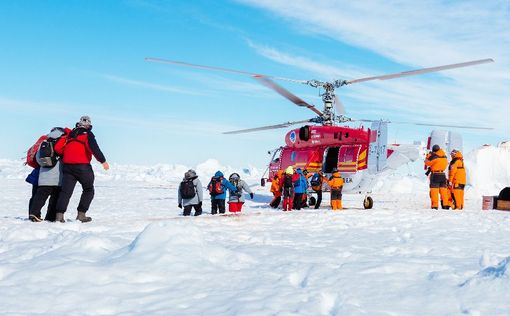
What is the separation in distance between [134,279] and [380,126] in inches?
474

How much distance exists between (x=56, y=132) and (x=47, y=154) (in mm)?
367

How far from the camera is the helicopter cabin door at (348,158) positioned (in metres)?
15.2

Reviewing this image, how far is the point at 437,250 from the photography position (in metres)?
5.26

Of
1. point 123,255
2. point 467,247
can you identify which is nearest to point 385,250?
point 467,247

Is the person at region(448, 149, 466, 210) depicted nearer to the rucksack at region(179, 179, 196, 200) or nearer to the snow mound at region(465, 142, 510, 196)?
the rucksack at region(179, 179, 196, 200)

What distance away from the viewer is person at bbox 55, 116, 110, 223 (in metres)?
6.96

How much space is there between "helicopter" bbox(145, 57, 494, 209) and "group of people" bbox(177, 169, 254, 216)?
12.8 feet

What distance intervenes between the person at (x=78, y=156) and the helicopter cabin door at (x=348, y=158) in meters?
9.79

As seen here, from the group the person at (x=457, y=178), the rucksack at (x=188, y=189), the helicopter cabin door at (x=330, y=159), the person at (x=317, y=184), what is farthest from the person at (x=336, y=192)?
the rucksack at (x=188, y=189)

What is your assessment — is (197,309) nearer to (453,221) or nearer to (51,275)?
(51,275)

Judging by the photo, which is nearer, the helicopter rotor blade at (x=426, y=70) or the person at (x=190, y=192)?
the person at (x=190, y=192)

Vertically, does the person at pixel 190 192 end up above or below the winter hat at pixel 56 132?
below

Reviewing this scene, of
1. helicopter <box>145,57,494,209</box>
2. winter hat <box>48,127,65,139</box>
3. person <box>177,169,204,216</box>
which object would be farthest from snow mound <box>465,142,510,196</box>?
winter hat <box>48,127,65,139</box>

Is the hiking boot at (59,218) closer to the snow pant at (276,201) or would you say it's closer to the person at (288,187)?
the person at (288,187)
